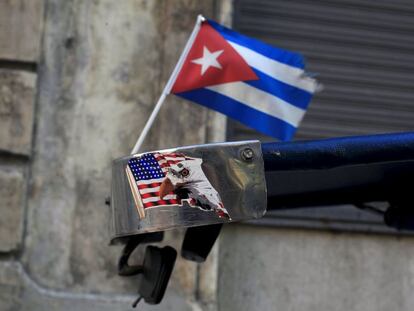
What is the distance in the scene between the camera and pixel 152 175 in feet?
8.85

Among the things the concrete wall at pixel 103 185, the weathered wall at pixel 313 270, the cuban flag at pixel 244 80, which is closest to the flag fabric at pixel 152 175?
the cuban flag at pixel 244 80

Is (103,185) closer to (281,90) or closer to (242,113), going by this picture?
(242,113)

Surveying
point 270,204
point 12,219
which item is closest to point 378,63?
point 12,219

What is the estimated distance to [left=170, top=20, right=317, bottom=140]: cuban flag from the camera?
448 cm

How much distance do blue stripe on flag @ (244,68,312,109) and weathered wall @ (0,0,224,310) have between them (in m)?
1.79

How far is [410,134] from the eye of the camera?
299 cm

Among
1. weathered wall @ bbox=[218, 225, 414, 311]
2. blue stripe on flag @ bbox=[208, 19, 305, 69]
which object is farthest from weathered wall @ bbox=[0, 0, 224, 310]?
blue stripe on flag @ bbox=[208, 19, 305, 69]

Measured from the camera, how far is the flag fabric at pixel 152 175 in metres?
2.66

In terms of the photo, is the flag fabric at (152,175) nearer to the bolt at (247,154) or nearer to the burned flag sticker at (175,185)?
the burned flag sticker at (175,185)

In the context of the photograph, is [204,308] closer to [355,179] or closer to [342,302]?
Result: [342,302]

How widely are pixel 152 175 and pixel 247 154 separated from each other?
284 mm

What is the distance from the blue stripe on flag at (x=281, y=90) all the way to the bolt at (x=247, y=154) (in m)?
1.81

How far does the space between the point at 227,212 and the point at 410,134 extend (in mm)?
729

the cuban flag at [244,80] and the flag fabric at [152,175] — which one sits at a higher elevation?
the cuban flag at [244,80]
